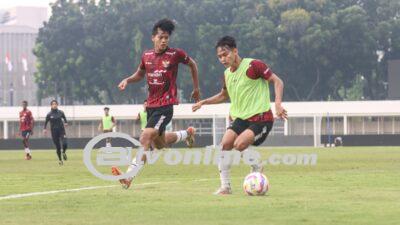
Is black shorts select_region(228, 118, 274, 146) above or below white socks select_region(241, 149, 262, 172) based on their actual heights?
above

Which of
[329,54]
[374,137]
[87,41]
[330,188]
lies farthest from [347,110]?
[330,188]

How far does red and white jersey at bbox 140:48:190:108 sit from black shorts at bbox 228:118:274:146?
5.10 ft

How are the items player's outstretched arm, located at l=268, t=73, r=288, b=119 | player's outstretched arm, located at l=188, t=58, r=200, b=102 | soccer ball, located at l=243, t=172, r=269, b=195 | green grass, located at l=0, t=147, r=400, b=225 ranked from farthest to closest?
player's outstretched arm, located at l=188, t=58, r=200, b=102, soccer ball, located at l=243, t=172, r=269, b=195, player's outstretched arm, located at l=268, t=73, r=288, b=119, green grass, located at l=0, t=147, r=400, b=225

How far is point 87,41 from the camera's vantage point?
122 meters

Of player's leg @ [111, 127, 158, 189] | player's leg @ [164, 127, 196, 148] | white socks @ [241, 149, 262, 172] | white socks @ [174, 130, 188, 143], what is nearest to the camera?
white socks @ [241, 149, 262, 172]

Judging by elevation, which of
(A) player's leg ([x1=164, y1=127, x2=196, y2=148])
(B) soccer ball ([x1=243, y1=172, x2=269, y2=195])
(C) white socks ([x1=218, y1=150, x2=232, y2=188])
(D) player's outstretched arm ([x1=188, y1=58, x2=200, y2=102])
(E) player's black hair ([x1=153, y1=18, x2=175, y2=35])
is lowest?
(B) soccer ball ([x1=243, y1=172, x2=269, y2=195])

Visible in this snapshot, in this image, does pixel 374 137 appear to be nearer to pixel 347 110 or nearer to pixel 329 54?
pixel 347 110

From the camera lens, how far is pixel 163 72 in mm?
17938

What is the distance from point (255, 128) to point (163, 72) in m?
2.08

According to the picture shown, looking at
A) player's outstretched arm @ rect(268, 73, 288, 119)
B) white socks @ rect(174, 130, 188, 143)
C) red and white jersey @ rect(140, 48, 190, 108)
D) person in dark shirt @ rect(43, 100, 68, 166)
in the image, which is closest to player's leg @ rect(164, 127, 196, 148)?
white socks @ rect(174, 130, 188, 143)

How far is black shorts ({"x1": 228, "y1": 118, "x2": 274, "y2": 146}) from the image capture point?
1662 centimetres

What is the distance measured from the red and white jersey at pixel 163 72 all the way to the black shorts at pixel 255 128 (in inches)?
61.2

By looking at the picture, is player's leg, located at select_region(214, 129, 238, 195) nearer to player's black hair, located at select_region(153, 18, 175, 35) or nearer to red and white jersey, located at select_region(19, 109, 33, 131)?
player's black hair, located at select_region(153, 18, 175, 35)

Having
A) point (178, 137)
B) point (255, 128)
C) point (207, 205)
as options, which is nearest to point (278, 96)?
point (255, 128)
